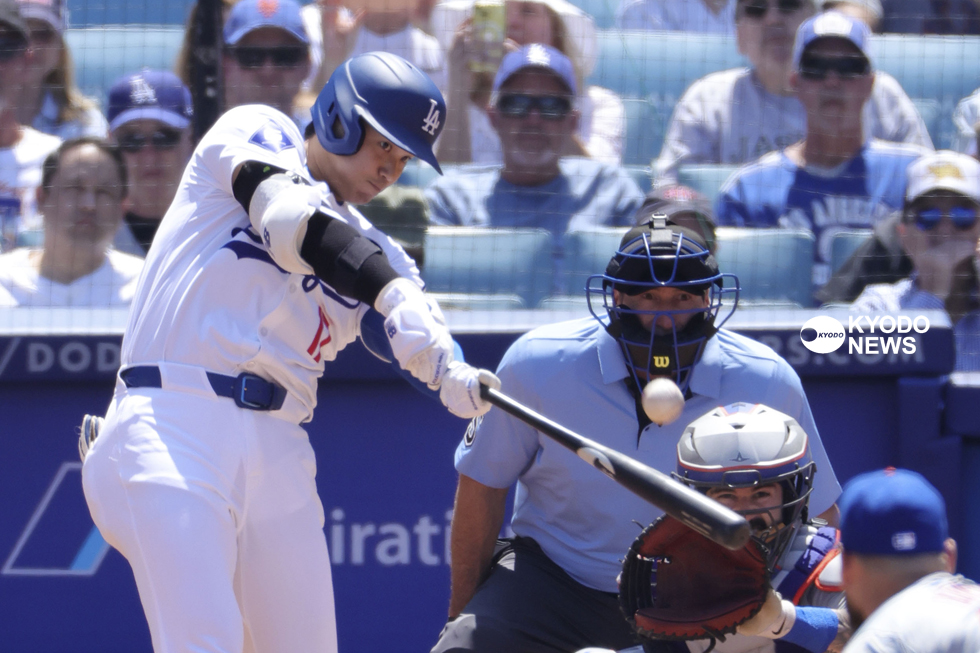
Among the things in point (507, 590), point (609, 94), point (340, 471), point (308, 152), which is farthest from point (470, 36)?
point (507, 590)

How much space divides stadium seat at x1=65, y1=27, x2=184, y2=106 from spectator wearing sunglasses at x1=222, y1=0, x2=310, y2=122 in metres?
0.30

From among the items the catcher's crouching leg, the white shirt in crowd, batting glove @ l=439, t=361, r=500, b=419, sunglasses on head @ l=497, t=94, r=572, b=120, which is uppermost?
sunglasses on head @ l=497, t=94, r=572, b=120

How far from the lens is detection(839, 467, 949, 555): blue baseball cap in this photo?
2008 millimetres

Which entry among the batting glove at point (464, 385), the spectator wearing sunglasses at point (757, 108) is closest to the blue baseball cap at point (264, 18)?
the spectator wearing sunglasses at point (757, 108)

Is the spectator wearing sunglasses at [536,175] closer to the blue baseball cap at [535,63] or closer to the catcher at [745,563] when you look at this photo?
the blue baseball cap at [535,63]

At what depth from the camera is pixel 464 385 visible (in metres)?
2.46

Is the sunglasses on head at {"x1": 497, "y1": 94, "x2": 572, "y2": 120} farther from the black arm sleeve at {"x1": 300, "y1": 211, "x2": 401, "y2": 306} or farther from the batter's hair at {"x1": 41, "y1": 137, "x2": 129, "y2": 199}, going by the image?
the black arm sleeve at {"x1": 300, "y1": 211, "x2": 401, "y2": 306}

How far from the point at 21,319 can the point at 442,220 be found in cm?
151

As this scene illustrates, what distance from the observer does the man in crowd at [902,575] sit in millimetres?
1865

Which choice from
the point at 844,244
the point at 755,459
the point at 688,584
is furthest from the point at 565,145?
the point at 688,584

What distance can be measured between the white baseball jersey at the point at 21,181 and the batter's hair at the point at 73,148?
5 cm

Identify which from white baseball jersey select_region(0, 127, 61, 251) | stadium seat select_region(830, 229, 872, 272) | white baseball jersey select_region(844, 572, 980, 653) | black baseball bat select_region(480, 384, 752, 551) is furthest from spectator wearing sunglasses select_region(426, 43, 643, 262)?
white baseball jersey select_region(844, 572, 980, 653)

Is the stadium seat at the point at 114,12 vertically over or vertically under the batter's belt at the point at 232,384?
over

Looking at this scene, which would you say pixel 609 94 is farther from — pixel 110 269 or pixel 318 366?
pixel 318 366
